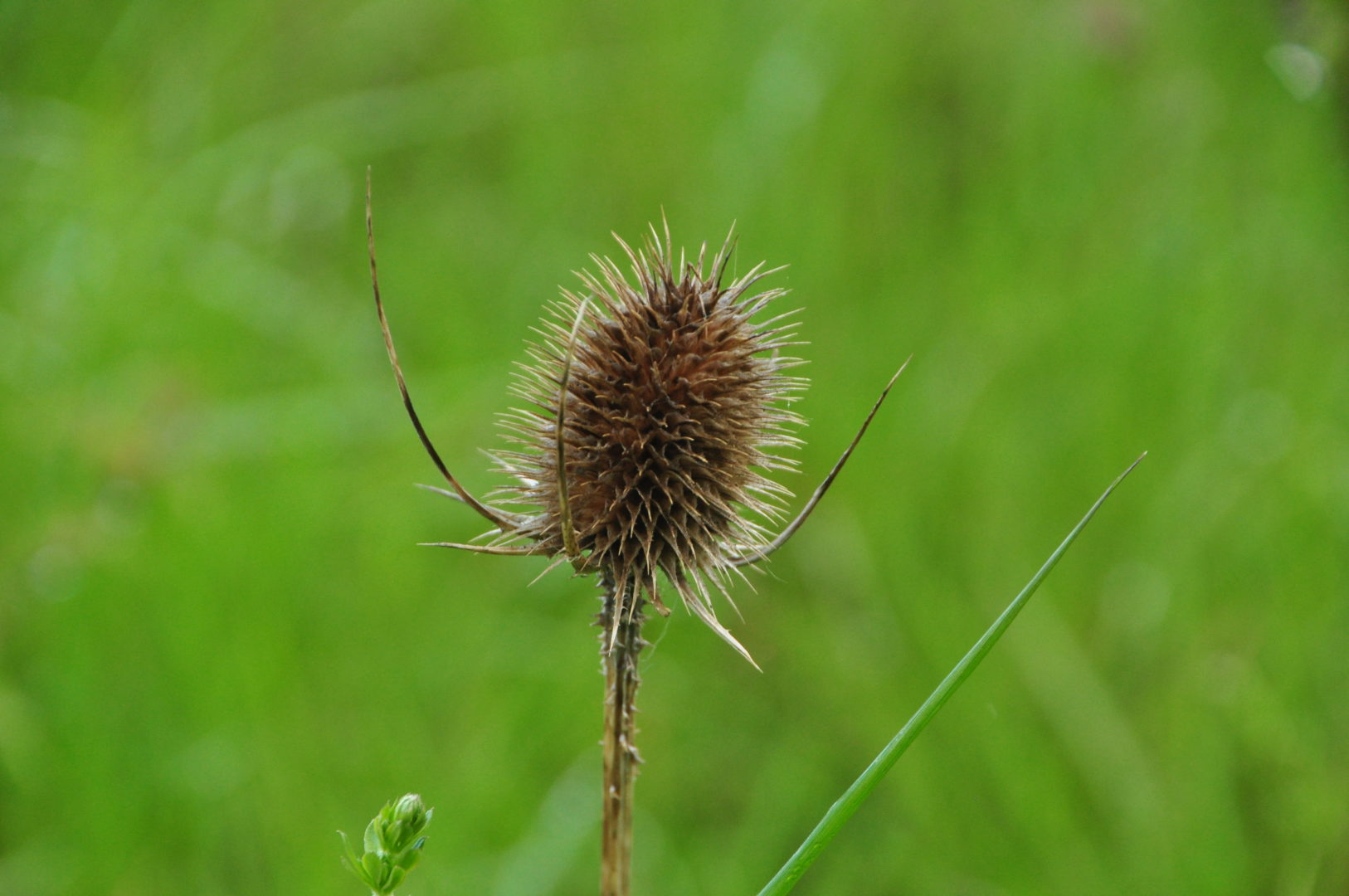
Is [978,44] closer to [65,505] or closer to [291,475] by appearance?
[291,475]

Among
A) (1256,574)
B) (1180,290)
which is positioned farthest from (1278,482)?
(1180,290)

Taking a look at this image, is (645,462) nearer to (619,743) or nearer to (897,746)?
(619,743)

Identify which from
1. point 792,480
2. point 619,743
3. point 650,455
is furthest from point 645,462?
point 792,480

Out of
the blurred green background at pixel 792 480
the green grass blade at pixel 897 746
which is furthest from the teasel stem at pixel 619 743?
the blurred green background at pixel 792 480

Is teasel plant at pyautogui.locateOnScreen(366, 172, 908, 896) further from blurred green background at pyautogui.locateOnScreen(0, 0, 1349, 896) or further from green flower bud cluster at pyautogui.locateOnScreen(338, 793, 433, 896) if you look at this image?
blurred green background at pyautogui.locateOnScreen(0, 0, 1349, 896)

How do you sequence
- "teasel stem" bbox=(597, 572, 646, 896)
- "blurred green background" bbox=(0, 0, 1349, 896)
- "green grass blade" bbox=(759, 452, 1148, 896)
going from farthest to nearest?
"blurred green background" bbox=(0, 0, 1349, 896) → "teasel stem" bbox=(597, 572, 646, 896) → "green grass blade" bbox=(759, 452, 1148, 896)

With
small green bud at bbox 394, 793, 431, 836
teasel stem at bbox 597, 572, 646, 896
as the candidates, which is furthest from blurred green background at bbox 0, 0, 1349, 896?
small green bud at bbox 394, 793, 431, 836
